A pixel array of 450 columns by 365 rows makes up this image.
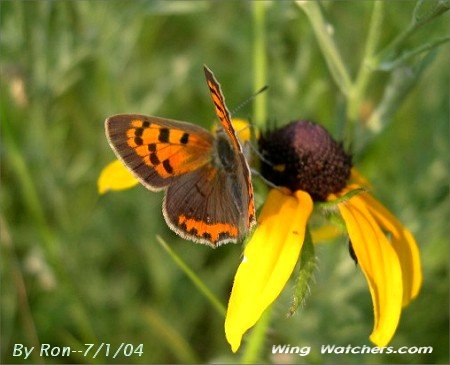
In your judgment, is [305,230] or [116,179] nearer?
[305,230]

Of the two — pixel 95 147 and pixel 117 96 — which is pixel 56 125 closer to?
pixel 95 147

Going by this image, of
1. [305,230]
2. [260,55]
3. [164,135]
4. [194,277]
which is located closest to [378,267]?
[305,230]

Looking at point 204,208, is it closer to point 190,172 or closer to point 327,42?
point 190,172

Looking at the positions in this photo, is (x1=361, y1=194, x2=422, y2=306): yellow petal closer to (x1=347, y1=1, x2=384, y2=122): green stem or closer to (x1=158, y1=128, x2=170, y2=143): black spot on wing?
(x1=347, y1=1, x2=384, y2=122): green stem

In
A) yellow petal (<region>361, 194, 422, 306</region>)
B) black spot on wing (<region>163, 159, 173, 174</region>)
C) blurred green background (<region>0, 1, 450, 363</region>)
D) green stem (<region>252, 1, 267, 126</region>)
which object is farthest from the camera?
blurred green background (<region>0, 1, 450, 363</region>)

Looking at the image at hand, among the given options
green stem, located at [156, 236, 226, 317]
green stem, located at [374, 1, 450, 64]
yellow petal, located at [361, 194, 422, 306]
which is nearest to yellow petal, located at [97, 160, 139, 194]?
green stem, located at [156, 236, 226, 317]

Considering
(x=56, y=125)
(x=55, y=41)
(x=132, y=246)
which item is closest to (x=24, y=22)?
(x=55, y=41)

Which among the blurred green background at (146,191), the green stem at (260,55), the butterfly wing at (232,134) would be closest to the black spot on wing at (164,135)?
the butterfly wing at (232,134)
